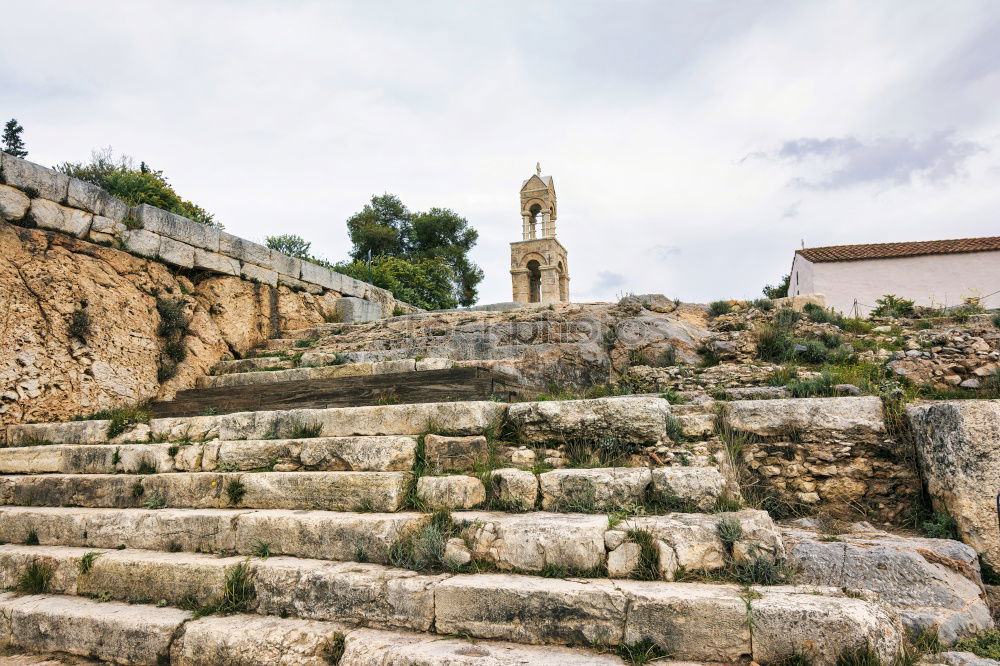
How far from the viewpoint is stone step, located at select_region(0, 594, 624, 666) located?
2.56 meters

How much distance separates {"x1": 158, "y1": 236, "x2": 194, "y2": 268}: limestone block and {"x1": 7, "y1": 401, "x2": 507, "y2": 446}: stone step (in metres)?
2.89

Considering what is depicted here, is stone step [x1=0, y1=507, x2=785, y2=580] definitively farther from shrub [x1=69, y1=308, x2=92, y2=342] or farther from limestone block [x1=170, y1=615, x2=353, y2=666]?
shrub [x1=69, y1=308, x2=92, y2=342]

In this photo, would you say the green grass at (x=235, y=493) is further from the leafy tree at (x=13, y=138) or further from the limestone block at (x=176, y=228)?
the leafy tree at (x=13, y=138)

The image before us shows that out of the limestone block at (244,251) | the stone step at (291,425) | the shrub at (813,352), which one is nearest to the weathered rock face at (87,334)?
the stone step at (291,425)

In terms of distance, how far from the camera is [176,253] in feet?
25.3

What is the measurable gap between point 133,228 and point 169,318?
55.5 inches

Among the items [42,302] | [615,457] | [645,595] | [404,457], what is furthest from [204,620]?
[42,302]

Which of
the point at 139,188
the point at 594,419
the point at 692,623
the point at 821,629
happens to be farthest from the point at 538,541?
the point at 139,188

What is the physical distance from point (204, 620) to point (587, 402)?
290 centimetres

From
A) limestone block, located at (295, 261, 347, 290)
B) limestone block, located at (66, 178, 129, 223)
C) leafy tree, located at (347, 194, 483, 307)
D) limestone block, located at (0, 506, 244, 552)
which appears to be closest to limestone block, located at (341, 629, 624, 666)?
limestone block, located at (0, 506, 244, 552)

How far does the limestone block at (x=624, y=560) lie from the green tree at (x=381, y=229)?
97.6ft

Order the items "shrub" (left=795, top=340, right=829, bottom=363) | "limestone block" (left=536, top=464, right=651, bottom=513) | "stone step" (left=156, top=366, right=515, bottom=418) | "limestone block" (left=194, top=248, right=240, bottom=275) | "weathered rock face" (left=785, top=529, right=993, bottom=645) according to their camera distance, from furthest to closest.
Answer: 1. "limestone block" (left=194, top=248, right=240, bottom=275)
2. "shrub" (left=795, top=340, right=829, bottom=363)
3. "stone step" (left=156, top=366, right=515, bottom=418)
4. "limestone block" (left=536, top=464, right=651, bottom=513)
5. "weathered rock face" (left=785, top=529, right=993, bottom=645)

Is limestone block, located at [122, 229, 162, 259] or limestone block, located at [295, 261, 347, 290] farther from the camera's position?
limestone block, located at [295, 261, 347, 290]

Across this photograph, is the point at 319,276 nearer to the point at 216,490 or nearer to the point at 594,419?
the point at 216,490
